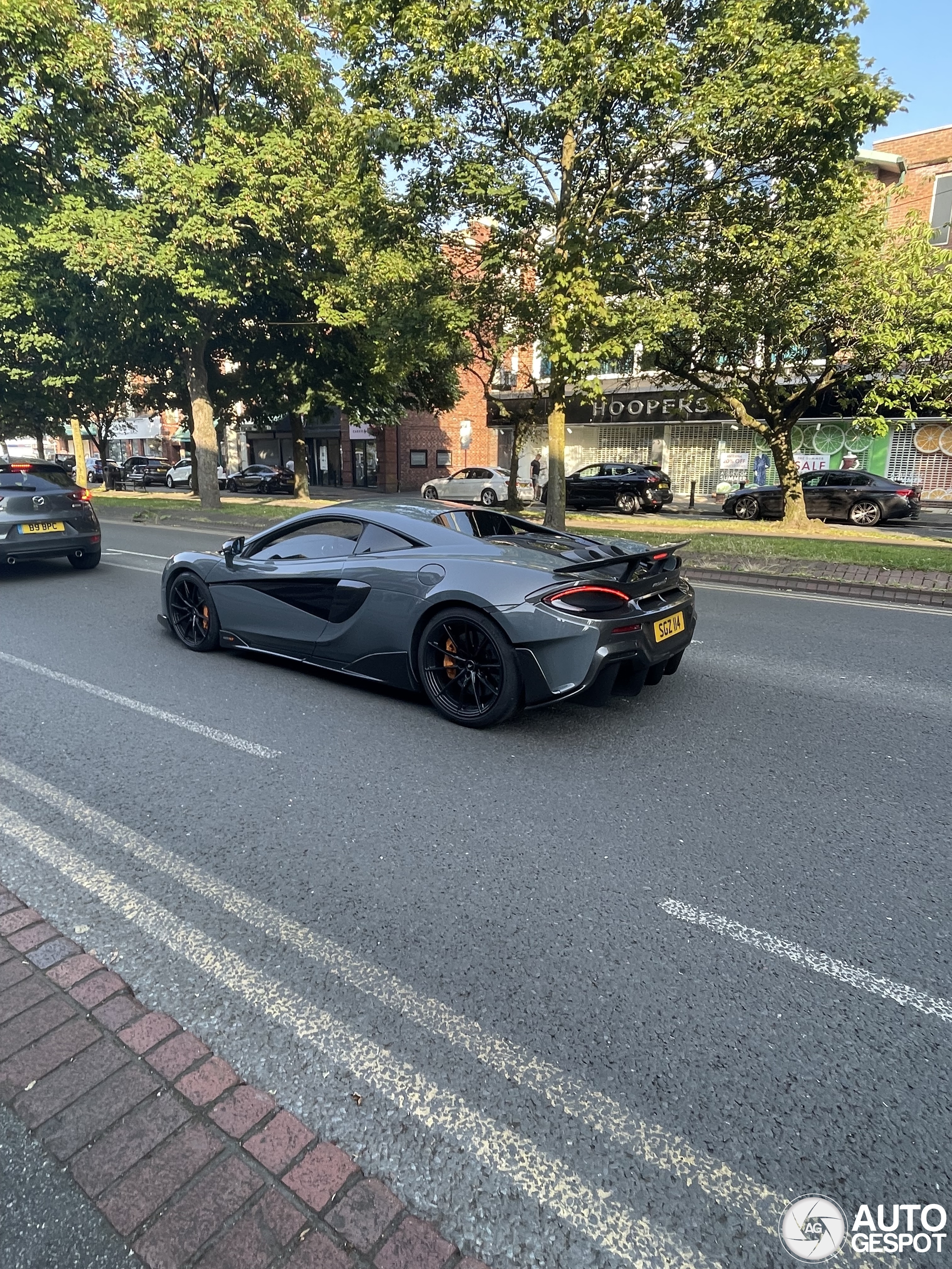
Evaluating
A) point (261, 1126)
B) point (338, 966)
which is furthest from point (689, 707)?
point (261, 1126)

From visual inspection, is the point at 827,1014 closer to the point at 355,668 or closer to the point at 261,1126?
the point at 261,1126

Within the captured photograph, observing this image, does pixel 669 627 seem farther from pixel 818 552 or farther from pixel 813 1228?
pixel 818 552

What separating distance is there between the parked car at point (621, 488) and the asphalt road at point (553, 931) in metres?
19.2

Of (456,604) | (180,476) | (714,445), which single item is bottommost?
(456,604)

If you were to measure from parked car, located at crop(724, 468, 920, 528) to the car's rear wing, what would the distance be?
1615cm

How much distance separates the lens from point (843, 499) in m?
19.9

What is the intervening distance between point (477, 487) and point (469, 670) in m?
23.8

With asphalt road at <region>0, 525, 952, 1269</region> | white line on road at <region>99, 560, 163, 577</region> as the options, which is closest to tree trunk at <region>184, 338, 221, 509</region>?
white line on road at <region>99, 560, 163, 577</region>

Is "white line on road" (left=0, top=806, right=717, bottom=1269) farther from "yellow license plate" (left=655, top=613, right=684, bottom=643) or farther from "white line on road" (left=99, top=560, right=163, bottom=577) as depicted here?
"white line on road" (left=99, top=560, right=163, bottom=577)

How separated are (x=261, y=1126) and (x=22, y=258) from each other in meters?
21.7

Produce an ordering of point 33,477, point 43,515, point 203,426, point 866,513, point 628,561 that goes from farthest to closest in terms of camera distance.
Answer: point 203,426 < point 866,513 < point 33,477 < point 43,515 < point 628,561

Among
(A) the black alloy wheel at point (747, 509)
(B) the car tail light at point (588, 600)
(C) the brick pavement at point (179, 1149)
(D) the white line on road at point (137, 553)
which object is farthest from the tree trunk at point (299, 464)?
(C) the brick pavement at point (179, 1149)

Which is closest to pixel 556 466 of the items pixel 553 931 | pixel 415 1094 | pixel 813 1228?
pixel 553 931

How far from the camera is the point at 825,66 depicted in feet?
34.0
